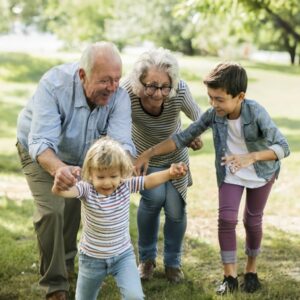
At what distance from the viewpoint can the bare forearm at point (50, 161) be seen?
3746 mm

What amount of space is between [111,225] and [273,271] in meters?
2.03

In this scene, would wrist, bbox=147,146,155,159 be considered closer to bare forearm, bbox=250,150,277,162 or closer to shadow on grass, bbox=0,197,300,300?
bare forearm, bbox=250,150,277,162

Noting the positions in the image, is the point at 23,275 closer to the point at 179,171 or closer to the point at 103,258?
the point at 103,258

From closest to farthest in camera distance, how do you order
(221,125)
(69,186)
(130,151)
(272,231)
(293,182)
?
1. (69,186)
2. (130,151)
3. (221,125)
4. (272,231)
5. (293,182)

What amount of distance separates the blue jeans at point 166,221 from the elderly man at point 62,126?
77cm


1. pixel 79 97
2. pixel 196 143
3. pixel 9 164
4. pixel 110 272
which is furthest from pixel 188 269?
pixel 9 164

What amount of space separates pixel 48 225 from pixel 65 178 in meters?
0.83

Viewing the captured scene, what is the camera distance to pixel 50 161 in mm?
3775

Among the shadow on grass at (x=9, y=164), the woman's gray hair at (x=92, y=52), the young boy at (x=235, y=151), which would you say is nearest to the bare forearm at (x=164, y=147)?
the young boy at (x=235, y=151)

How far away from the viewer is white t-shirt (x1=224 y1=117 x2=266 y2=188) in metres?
4.39

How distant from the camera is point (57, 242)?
4.16 meters

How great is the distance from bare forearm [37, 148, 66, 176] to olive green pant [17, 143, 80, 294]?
41 cm

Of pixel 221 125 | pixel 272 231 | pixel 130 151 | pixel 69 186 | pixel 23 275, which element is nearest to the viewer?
pixel 69 186

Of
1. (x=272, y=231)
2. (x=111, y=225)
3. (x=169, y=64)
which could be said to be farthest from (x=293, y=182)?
(x=111, y=225)
